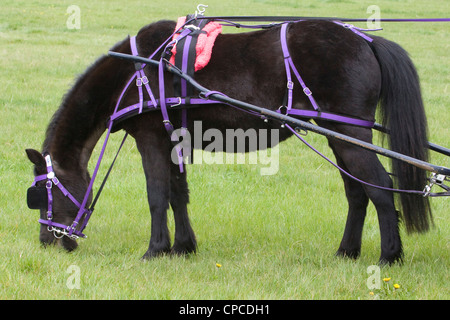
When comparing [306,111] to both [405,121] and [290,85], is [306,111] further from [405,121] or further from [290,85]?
[405,121]

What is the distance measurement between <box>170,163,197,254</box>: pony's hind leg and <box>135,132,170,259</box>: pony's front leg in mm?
241

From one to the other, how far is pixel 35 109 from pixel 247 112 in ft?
20.2

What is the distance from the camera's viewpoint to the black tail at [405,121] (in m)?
4.41

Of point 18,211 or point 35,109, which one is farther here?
point 35,109

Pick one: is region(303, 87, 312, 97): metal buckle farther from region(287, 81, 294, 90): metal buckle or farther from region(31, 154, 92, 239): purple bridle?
region(31, 154, 92, 239): purple bridle

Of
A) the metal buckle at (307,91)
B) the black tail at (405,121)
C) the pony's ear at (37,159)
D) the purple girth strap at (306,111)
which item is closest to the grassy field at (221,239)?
the black tail at (405,121)

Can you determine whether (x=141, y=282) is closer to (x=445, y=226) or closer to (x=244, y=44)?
(x=244, y=44)

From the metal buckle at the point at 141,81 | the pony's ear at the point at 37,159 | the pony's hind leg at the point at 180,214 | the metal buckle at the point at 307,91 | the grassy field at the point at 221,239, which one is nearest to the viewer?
the grassy field at the point at 221,239

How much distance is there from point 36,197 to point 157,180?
99 centimetres

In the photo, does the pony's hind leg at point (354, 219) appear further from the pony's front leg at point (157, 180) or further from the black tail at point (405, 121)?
the pony's front leg at point (157, 180)

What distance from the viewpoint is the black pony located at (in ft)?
14.4

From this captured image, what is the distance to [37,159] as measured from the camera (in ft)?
15.7

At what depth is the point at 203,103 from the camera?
178 inches
